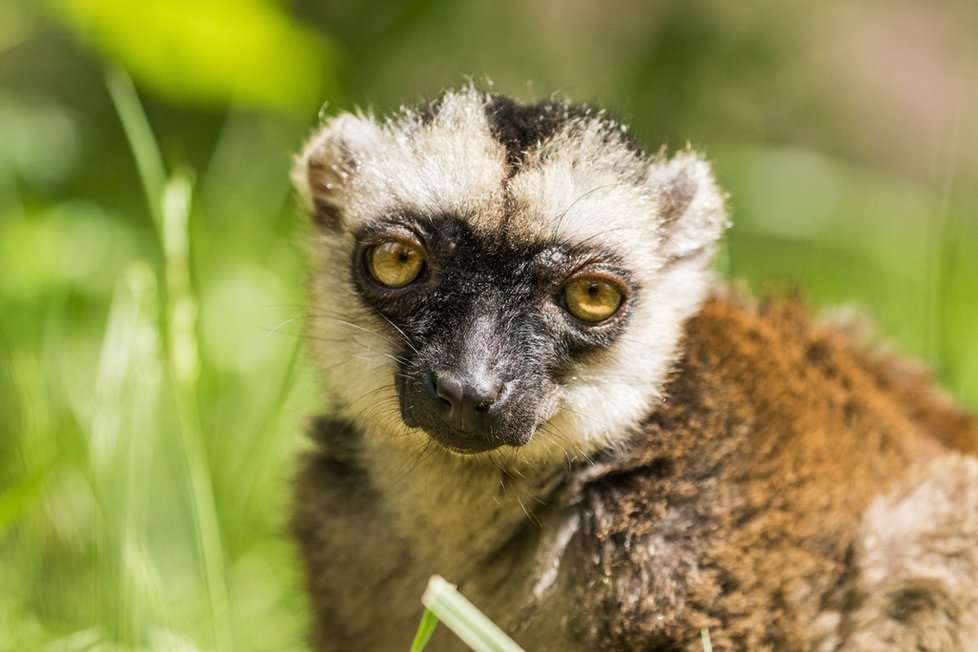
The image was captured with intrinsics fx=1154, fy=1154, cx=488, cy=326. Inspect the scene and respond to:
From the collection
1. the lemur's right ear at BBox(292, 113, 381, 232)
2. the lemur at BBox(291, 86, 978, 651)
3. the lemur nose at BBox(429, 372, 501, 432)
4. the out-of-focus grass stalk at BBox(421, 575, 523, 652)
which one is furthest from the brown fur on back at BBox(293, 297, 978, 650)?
the out-of-focus grass stalk at BBox(421, 575, 523, 652)

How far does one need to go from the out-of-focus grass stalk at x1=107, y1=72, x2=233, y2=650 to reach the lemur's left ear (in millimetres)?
1864

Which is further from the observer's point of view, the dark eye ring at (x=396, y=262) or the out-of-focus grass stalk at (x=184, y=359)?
the out-of-focus grass stalk at (x=184, y=359)

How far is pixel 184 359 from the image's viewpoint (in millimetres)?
4445

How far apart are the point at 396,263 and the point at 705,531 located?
1354mm

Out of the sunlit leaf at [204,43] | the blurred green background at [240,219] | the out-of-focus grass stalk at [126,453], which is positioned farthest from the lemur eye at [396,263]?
Result: the sunlit leaf at [204,43]

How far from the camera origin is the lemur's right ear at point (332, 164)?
420 centimetres

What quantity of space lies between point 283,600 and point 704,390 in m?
2.48

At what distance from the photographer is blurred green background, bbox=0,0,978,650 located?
15.3 ft

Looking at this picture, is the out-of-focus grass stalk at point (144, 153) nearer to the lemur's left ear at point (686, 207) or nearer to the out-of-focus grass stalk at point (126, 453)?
the out-of-focus grass stalk at point (126, 453)

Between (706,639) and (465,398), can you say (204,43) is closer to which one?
(465,398)

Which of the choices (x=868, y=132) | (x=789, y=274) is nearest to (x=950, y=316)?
(x=789, y=274)

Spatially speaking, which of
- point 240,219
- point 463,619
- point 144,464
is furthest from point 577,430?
point 240,219

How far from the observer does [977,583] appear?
155 inches

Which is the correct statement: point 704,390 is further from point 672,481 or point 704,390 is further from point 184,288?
point 184,288
